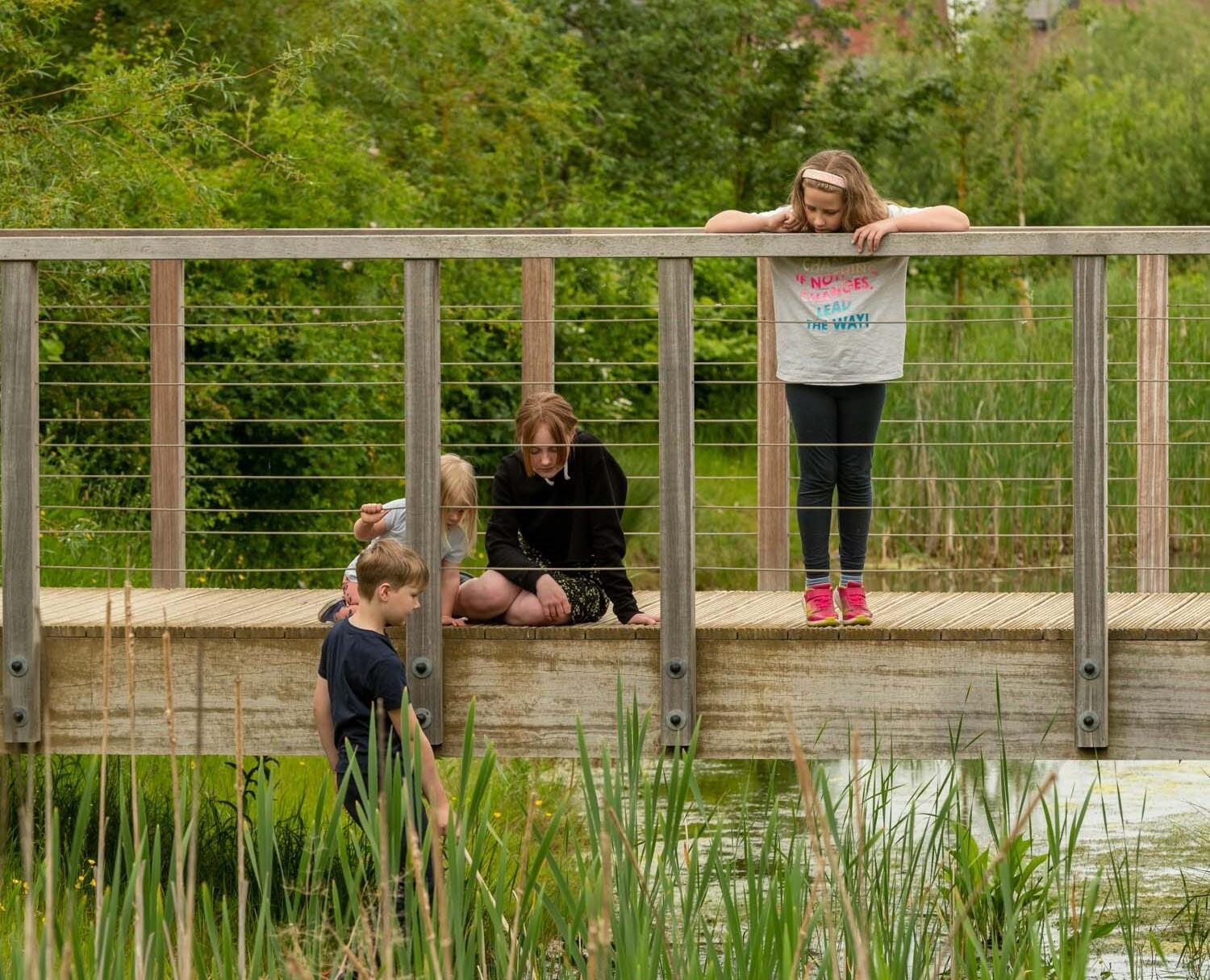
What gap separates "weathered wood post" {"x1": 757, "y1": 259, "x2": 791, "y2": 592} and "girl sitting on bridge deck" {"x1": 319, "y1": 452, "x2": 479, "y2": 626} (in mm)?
1327

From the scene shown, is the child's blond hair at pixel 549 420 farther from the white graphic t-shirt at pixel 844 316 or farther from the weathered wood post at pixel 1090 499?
the weathered wood post at pixel 1090 499

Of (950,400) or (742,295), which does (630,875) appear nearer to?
(950,400)

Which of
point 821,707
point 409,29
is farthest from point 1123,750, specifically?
point 409,29

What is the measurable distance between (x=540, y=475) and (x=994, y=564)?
7844mm

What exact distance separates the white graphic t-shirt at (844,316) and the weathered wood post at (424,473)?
3.01 feet

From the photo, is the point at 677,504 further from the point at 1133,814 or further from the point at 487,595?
the point at 1133,814

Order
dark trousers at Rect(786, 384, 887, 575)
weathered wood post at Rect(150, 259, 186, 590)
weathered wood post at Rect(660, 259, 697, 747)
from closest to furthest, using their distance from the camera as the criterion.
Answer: weathered wood post at Rect(660, 259, 697, 747), dark trousers at Rect(786, 384, 887, 575), weathered wood post at Rect(150, 259, 186, 590)

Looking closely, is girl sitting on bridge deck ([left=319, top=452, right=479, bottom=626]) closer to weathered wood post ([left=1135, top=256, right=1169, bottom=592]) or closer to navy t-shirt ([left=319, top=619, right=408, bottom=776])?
navy t-shirt ([left=319, top=619, right=408, bottom=776])

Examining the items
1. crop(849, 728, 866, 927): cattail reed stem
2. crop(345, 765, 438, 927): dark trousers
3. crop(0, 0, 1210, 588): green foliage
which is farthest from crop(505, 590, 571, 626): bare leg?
crop(849, 728, 866, 927): cattail reed stem

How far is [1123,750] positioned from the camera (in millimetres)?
5391

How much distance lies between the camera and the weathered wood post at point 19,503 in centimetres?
552

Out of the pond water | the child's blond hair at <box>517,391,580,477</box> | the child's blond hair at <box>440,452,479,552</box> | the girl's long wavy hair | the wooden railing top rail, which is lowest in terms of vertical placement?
the pond water

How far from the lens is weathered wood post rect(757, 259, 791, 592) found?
22.1 ft

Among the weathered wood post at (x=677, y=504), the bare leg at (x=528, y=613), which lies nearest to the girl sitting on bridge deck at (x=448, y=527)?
the bare leg at (x=528, y=613)
